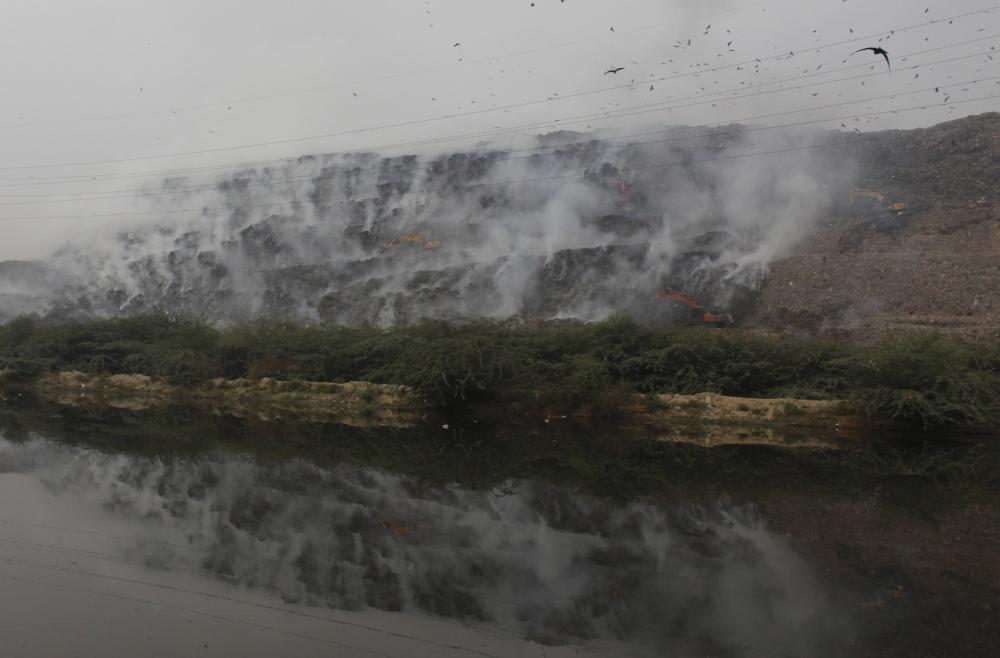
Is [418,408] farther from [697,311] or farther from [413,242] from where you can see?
[413,242]

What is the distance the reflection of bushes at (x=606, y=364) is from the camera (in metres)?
19.8

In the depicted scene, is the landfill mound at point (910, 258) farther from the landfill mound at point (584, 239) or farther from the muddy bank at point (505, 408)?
the muddy bank at point (505, 408)

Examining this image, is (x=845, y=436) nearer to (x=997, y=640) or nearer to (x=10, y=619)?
(x=997, y=640)

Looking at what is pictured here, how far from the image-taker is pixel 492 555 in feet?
28.1

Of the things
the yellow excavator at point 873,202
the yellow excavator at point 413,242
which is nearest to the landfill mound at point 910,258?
the yellow excavator at point 873,202

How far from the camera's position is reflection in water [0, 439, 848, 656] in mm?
6590

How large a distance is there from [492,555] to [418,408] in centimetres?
1602

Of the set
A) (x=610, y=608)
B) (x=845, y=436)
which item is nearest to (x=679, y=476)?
(x=610, y=608)

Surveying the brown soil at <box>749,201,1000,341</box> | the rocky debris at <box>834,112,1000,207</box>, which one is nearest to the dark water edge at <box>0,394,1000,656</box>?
the brown soil at <box>749,201,1000,341</box>

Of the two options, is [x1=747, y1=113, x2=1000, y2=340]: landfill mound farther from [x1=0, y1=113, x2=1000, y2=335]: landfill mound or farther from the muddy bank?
the muddy bank

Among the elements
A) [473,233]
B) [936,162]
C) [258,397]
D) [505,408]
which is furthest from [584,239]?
[258,397]

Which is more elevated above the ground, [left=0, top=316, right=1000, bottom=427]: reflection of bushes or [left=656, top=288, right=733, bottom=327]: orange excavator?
[left=0, top=316, right=1000, bottom=427]: reflection of bushes

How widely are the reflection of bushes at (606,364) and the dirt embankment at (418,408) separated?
0.47 meters

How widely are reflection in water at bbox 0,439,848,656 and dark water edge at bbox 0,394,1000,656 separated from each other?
0.11 feet
